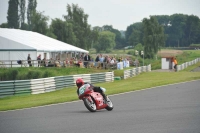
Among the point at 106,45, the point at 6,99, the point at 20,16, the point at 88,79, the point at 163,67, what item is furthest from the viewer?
the point at 106,45

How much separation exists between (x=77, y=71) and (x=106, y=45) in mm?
138773

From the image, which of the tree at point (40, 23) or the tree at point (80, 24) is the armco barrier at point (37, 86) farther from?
the tree at point (80, 24)

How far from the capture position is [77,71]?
133 feet

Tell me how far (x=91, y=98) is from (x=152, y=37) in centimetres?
9476

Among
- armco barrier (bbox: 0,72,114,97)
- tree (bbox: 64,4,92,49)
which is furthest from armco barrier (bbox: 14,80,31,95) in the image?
tree (bbox: 64,4,92,49)

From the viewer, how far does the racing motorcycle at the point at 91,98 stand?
15.0 meters

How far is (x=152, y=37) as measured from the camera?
108625 mm

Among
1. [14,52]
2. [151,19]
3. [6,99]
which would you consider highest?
[151,19]

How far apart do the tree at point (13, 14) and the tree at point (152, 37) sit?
33.9 m

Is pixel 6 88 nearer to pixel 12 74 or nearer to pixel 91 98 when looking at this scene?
pixel 12 74

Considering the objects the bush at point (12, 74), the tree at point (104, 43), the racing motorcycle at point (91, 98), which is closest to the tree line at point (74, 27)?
the tree at point (104, 43)

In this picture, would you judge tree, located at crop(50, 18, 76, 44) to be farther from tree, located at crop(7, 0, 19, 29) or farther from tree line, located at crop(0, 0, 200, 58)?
tree, located at crop(7, 0, 19, 29)

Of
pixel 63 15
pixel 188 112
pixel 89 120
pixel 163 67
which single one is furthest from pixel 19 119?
pixel 63 15

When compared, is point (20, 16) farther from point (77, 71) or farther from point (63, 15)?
point (77, 71)
